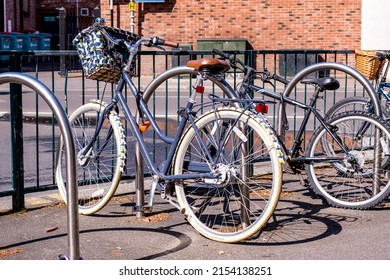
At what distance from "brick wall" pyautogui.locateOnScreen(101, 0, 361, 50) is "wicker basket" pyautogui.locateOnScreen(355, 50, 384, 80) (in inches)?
764

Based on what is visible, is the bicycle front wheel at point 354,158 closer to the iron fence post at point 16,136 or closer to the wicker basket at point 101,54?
the wicker basket at point 101,54

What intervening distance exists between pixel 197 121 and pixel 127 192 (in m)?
1.87

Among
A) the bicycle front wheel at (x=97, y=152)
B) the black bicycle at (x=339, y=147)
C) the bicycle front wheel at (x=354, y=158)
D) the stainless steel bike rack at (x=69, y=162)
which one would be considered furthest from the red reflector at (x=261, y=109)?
the stainless steel bike rack at (x=69, y=162)

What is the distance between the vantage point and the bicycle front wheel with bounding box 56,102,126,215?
576 centimetres

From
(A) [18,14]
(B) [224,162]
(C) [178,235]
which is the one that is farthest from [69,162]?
(A) [18,14]

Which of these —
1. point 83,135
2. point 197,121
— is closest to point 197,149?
point 197,121

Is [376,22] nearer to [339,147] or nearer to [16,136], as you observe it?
[339,147]

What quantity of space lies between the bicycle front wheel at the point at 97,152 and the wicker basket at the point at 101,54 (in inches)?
12.0

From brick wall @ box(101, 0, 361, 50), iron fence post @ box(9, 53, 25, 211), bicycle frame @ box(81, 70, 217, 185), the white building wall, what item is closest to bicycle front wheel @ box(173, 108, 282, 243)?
bicycle frame @ box(81, 70, 217, 185)

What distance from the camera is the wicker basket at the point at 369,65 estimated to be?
679 cm

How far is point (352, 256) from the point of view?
5.07 metres

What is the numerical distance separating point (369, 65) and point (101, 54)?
2344 mm

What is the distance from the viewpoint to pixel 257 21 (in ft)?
86.2
